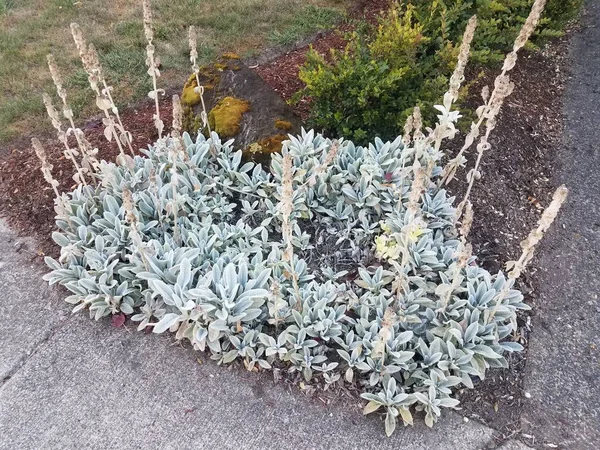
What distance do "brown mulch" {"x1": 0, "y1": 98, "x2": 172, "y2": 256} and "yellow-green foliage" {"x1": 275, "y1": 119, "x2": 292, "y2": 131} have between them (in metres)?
1.21

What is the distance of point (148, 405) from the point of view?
113 inches

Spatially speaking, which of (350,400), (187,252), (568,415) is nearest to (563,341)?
(568,415)

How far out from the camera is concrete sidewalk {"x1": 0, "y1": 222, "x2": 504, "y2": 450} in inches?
108

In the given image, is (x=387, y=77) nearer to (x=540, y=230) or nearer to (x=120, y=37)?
(x=540, y=230)

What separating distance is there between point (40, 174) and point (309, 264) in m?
2.36

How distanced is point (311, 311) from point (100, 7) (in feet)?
18.2

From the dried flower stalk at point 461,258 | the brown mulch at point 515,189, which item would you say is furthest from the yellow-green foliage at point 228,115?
the dried flower stalk at point 461,258

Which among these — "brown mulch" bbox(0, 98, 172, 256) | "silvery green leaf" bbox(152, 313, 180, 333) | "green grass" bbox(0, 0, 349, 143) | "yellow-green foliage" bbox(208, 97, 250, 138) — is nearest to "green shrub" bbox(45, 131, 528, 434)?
"silvery green leaf" bbox(152, 313, 180, 333)

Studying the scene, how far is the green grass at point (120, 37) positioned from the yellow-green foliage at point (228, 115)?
5.11 feet

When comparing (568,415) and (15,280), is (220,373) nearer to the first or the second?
(15,280)

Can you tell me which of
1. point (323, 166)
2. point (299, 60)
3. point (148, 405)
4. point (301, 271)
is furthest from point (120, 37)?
point (148, 405)

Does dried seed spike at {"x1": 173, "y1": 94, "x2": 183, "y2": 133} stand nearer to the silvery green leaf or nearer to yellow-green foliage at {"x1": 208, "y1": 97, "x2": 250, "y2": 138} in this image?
yellow-green foliage at {"x1": 208, "y1": 97, "x2": 250, "y2": 138}

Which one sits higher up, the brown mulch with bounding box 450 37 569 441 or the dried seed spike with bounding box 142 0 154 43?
the dried seed spike with bounding box 142 0 154 43

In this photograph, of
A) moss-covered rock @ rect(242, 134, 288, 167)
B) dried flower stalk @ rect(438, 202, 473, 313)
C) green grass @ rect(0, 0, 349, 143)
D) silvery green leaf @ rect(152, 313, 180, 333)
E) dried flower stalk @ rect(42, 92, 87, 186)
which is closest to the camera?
dried flower stalk @ rect(438, 202, 473, 313)
